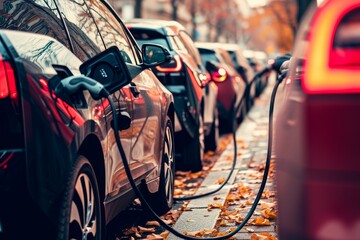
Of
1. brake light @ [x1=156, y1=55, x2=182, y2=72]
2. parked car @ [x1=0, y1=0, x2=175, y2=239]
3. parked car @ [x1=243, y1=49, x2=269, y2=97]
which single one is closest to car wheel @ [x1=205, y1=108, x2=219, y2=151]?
brake light @ [x1=156, y1=55, x2=182, y2=72]

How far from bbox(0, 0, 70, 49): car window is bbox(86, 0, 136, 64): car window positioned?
886 mm

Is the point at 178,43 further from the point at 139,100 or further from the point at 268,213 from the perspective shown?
the point at 139,100

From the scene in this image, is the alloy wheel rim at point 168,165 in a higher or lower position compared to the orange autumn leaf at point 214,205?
higher

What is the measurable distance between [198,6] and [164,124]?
68458 mm

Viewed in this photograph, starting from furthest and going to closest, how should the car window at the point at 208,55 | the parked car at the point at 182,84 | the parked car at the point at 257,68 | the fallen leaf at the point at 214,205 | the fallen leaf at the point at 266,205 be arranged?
1. the parked car at the point at 257,68
2. the car window at the point at 208,55
3. the parked car at the point at 182,84
4. the fallen leaf at the point at 214,205
5. the fallen leaf at the point at 266,205

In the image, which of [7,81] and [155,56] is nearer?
[7,81]

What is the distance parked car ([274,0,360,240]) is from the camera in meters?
3.66

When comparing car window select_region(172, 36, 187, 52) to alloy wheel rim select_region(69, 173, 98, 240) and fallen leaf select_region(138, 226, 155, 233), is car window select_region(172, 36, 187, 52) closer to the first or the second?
fallen leaf select_region(138, 226, 155, 233)

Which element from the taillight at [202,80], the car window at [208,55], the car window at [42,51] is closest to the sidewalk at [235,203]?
the taillight at [202,80]

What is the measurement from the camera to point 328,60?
3807 mm

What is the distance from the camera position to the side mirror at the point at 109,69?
5.36 m

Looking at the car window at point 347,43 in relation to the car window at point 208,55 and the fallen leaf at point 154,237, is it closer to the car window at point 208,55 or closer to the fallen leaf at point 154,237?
the fallen leaf at point 154,237

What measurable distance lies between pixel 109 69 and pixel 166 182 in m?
2.32

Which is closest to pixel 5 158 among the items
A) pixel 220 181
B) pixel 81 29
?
pixel 81 29
